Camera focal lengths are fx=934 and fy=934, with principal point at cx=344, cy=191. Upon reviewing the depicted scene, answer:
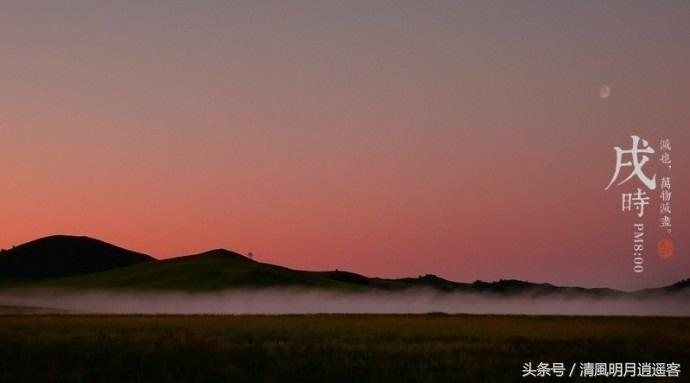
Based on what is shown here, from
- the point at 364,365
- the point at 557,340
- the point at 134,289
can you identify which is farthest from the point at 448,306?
the point at 364,365

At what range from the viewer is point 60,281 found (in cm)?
15738

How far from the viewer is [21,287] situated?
6083 inches

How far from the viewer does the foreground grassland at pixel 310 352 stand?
1123 inches

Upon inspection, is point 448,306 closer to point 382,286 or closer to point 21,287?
point 382,286

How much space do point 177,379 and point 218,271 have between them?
387ft

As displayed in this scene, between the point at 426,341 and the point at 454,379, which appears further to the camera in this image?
the point at 426,341

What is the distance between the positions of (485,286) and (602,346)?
158527 millimetres

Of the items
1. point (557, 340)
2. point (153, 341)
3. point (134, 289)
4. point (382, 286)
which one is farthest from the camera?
point (382, 286)

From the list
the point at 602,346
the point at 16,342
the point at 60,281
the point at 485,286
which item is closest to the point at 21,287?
the point at 60,281

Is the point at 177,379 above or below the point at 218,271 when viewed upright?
below

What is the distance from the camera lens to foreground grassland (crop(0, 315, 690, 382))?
28516mm

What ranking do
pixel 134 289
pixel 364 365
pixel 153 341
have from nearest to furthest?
pixel 364 365 < pixel 153 341 < pixel 134 289

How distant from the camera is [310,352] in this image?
3538 centimetres

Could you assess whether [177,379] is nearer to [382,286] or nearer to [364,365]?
[364,365]
